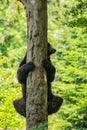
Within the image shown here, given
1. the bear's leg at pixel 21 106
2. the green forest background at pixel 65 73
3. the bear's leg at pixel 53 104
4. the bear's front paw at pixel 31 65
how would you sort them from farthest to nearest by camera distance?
the green forest background at pixel 65 73 → the bear's leg at pixel 53 104 → the bear's leg at pixel 21 106 → the bear's front paw at pixel 31 65

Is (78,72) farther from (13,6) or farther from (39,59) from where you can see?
(39,59)

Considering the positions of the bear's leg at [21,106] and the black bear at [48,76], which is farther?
the bear's leg at [21,106]

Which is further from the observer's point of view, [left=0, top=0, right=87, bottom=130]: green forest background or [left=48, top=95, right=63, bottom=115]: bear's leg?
[left=0, top=0, right=87, bottom=130]: green forest background

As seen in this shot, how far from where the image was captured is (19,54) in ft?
81.0

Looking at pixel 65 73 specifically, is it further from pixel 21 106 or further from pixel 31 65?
pixel 31 65

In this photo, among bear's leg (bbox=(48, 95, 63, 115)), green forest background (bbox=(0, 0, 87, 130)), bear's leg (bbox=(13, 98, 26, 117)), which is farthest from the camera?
green forest background (bbox=(0, 0, 87, 130))

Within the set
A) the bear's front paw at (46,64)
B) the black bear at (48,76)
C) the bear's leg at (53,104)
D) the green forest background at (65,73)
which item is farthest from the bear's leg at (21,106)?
the green forest background at (65,73)

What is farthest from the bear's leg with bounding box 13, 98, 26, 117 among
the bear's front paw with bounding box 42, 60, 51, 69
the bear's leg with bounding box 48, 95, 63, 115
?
the bear's front paw with bounding box 42, 60, 51, 69

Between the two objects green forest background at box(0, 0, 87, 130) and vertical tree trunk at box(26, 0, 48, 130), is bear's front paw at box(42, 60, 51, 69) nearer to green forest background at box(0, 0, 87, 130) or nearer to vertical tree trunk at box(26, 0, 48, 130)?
vertical tree trunk at box(26, 0, 48, 130)

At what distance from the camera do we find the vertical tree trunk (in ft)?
19.8

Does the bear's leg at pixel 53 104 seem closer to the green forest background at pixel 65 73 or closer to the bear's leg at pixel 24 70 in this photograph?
the bear's leg at pixel 24 70

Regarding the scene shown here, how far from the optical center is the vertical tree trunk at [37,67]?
603 centimetres

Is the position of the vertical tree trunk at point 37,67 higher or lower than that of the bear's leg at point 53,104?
higher

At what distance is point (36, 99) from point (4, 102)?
A: 703 cm
